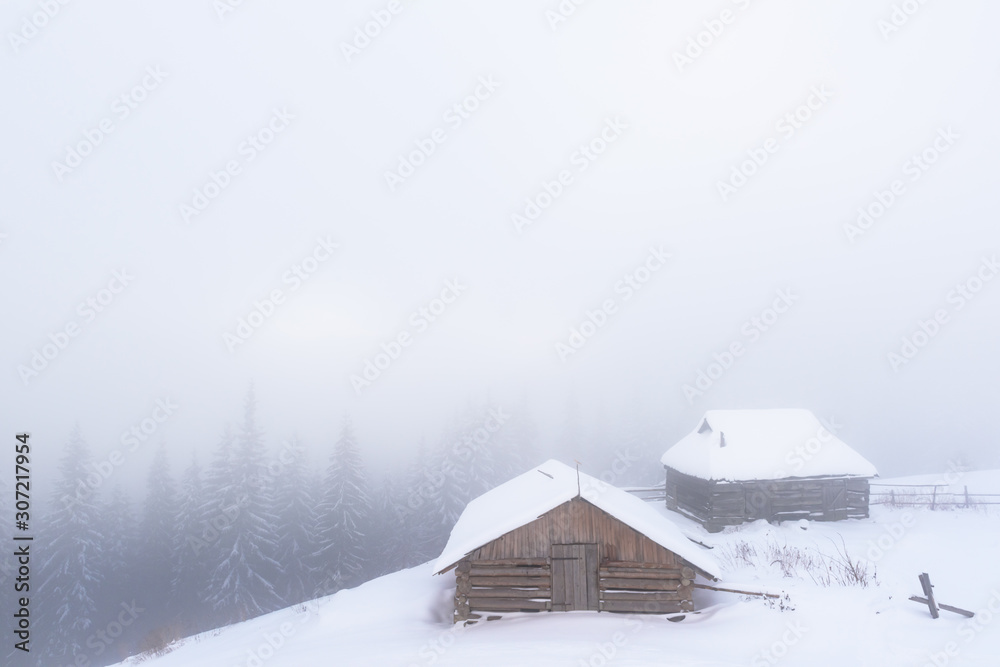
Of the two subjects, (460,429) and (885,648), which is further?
(460,429)

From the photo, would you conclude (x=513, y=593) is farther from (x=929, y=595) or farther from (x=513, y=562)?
(x=929, y=595)

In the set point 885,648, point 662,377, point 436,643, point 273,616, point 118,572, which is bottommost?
point 118,572

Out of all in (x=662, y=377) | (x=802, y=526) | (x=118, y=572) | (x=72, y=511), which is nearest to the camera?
(x=802, y=526)

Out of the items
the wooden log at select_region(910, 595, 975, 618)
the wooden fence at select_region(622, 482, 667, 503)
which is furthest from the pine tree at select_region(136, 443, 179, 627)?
the wooden log at select_region(910, 595, 975, 618)

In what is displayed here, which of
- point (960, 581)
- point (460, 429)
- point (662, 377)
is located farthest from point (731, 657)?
point (662, 377)

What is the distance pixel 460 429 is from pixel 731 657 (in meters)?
33.7

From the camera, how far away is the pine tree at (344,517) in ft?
107

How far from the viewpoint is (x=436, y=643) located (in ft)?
39.1

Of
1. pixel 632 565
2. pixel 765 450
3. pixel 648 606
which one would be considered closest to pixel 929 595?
pixel 648 606

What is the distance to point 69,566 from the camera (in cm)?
2917

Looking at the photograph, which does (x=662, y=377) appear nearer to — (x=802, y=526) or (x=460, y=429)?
(x=460, y=429)

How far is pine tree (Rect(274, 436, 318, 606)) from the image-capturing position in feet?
106

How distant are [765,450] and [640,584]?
14.5 m

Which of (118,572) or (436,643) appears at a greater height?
(436,643)
